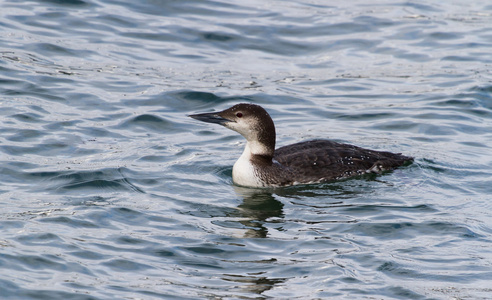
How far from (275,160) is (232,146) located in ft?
3.84

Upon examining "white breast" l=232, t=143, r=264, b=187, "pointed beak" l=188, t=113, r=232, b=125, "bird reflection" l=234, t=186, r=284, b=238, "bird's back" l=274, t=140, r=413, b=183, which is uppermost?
"pointed beak" l=188, t=113, r=232, b=125

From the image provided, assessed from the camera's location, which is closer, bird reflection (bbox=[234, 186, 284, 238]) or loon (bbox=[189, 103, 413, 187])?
bird reflection (bbox=[234, 186, 284, 238])

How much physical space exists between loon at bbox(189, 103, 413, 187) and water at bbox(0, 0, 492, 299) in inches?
6.7

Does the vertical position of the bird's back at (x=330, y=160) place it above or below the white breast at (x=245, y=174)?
above

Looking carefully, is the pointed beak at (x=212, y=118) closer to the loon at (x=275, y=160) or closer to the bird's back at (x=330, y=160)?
the loon at (x=275, y=160)

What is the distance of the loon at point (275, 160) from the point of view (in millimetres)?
9688

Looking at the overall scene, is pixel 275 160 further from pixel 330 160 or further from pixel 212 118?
pixel 212 118

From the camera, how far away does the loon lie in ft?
31.8

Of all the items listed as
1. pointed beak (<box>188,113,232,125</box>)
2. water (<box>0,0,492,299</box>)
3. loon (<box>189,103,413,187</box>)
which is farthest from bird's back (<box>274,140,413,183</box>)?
pointed beak (<box>188,113,232,125</box>)

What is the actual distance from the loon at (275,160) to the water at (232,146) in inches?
6.7

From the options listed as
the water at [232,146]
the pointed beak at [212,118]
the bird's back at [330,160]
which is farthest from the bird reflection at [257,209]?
the pointed beak at [212,118]

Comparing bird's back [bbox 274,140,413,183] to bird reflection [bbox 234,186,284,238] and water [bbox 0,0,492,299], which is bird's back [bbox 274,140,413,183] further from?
bird reflection [bbox 234,186,284,238]

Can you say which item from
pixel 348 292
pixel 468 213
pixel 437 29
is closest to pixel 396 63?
pixel 437 29

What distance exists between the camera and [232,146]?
36.2 feet
